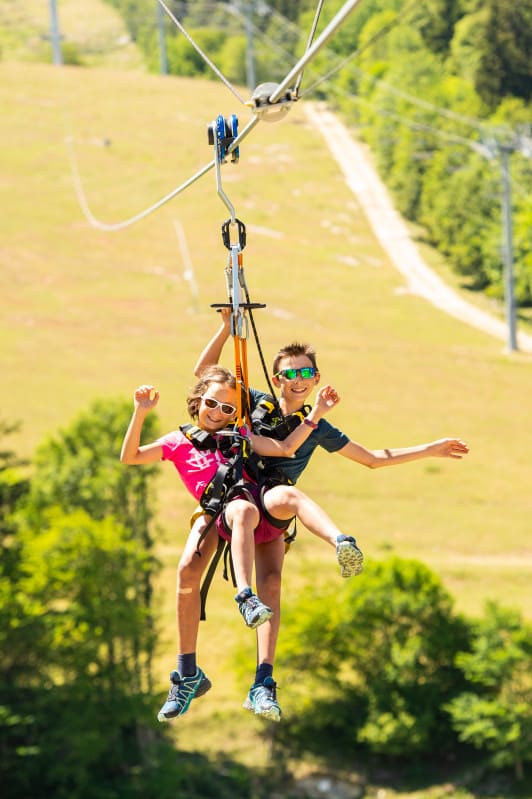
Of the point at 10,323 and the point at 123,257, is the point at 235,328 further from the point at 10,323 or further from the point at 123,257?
the point at 123,257

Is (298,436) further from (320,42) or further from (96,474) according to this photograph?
(96,474)

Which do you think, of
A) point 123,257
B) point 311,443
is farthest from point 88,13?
point 311,443

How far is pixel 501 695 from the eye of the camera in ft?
151

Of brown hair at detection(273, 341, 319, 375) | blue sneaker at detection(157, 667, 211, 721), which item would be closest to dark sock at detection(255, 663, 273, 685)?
blue sneaker at detection(157, 667, 211, 721)

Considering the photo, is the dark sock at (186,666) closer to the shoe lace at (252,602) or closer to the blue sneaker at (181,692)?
the blue sneaker at (181,692)

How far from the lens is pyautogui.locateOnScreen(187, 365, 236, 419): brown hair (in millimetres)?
8672

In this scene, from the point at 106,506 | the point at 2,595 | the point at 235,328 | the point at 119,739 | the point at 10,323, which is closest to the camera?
the point at 235,328

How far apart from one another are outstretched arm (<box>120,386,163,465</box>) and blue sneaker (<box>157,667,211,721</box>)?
4.93 ft

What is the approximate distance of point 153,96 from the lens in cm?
11594

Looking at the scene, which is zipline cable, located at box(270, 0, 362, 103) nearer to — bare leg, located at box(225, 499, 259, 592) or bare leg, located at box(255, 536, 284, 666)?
bare leg, located at box(225, 499, 259, 592)

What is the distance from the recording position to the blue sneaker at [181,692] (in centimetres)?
835

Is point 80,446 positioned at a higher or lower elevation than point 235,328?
lower

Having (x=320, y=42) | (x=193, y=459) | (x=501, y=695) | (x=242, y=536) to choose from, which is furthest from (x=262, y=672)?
(x=501, y=695)

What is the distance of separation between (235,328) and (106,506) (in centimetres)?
4154
